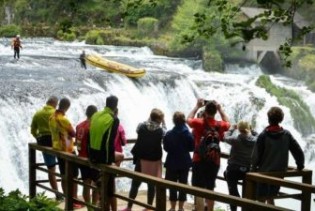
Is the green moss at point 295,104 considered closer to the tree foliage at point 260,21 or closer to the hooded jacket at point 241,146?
the hooded jacket at point 241,146

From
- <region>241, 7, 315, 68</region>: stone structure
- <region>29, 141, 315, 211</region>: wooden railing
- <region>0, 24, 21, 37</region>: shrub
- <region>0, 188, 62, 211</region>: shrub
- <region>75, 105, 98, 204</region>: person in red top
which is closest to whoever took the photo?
<region>29, 141, 315, 211</region>: wooden railing

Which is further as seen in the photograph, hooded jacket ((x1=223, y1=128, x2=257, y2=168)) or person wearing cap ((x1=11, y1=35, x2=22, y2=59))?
person wearing cap ((x1=11, y1=35, x2=22, y2=59))

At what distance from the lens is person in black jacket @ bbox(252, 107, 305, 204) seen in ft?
23.5

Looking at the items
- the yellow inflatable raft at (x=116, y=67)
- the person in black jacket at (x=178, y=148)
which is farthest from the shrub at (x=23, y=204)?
the yellow inflatable raft at (x=116, y=67)

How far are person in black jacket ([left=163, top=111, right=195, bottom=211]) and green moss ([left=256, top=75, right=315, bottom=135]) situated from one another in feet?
68.5

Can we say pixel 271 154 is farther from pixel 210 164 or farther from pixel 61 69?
pixel 61 69

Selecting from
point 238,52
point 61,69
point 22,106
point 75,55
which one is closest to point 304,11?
point 238,52

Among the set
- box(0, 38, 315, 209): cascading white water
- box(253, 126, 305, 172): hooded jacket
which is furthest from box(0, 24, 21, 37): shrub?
box(253, 126, 305, 172): hooded jacket

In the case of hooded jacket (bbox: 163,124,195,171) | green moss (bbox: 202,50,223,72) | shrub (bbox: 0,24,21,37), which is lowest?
green moss (bbox: 202,50,223,72)

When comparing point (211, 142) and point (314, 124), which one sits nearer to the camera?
point (211, 142)

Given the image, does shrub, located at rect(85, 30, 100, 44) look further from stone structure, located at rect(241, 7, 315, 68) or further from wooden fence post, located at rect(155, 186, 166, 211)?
wooden fence post, located at rect(155, 186, 166, 211)

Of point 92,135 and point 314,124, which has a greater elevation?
point 92,135

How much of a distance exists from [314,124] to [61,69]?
11.3 metres

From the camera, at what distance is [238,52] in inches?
1703
